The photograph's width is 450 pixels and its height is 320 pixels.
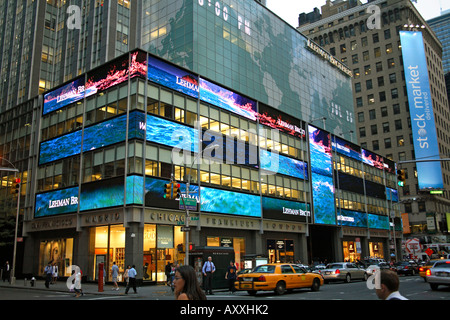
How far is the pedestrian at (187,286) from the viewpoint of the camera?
5.21 metres

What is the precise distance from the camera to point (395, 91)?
344 feet

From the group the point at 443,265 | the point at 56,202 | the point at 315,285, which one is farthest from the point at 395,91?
the point at 315,285

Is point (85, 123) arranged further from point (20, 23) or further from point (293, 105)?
point (20, 23)

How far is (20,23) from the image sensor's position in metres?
77.2

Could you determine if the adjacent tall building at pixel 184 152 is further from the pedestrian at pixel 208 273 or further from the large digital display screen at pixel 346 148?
the pedestrian at pixel 208 273

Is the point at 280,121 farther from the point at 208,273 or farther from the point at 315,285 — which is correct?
the point at 208,273

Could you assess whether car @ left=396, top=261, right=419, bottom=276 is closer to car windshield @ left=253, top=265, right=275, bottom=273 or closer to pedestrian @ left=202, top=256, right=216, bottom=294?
car windshield @ left=253, top=265, right=275, bottom=273

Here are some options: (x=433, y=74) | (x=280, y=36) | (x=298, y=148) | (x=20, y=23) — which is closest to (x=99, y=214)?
(x=298, y=148)

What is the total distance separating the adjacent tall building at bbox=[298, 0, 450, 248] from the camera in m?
96.8

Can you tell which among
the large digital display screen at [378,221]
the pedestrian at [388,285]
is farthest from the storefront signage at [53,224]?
the large digital display screen at [378,221]

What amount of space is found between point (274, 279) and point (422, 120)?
89011mm

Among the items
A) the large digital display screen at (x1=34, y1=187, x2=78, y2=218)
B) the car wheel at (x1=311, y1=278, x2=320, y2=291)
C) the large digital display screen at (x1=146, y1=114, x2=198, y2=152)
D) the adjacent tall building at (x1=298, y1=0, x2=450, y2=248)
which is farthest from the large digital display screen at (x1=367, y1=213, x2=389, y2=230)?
the large digital display screen at (x1=34, y1=187, x2=78, y2=218)

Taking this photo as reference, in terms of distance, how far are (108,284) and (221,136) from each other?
16.9 m

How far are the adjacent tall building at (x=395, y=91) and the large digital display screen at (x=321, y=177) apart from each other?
4921 centimetres
